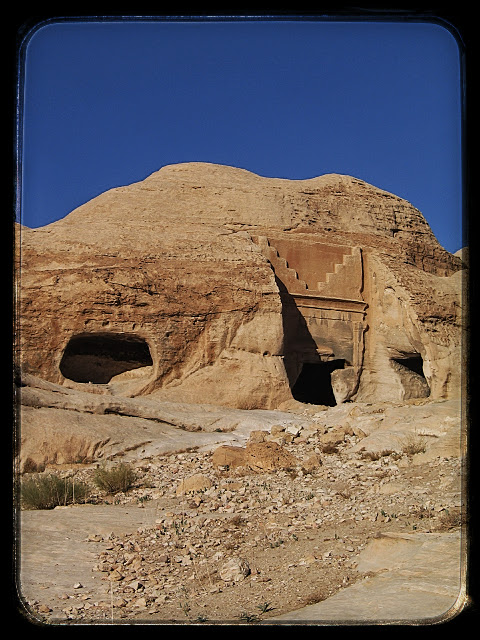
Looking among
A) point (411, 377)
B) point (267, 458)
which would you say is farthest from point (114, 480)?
point (411, 377)

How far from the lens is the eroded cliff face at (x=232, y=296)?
61.0 feet

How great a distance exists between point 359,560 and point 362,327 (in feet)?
56.8

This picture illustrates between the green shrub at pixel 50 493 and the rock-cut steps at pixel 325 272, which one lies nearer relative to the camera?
the green shrub at pixel 50 493

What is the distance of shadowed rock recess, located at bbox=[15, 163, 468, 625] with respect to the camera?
5.80m

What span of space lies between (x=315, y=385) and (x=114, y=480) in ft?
49.2

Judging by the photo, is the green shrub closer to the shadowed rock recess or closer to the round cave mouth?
the shadowed rock recess

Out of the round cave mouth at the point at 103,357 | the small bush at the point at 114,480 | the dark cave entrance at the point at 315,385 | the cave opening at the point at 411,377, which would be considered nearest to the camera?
the small bush at the point at 114,480

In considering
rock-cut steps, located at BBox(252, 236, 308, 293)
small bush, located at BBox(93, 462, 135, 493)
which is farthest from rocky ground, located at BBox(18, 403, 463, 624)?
rock-cut steps, located at BBox(252, 236, 308, 293)

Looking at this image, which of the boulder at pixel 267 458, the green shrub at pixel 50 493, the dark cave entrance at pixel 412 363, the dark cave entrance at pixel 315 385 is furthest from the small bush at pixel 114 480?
the dark cave entrance at pixel 412 363

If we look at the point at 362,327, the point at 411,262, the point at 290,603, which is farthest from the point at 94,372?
the point at 290,603

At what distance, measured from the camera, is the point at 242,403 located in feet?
61.6

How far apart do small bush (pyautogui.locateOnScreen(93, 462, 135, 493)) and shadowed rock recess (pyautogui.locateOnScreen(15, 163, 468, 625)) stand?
0.15m

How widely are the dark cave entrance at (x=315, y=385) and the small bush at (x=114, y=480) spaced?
1388 cm

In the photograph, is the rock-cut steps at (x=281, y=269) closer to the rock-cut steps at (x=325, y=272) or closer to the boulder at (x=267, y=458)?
the rock-cut steps at (x=325, y=272)
